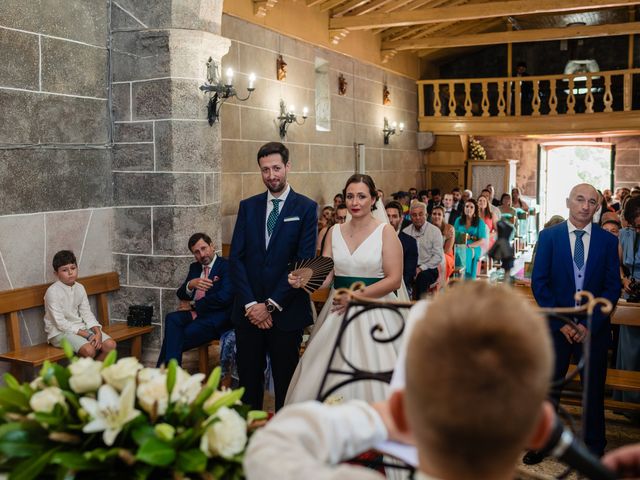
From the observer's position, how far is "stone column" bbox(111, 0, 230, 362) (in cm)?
560

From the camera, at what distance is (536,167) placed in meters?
19.4

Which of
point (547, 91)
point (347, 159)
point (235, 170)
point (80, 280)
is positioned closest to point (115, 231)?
point (80, 280)

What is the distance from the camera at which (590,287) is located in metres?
3.97

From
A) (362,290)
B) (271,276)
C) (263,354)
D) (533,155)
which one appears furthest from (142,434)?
(533,155)

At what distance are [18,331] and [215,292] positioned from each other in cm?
136

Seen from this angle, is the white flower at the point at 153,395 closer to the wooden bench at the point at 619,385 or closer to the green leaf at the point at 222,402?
the green leaf at the point at 222,402

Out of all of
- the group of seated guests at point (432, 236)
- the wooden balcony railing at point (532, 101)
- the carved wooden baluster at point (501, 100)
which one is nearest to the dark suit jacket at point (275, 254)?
the group of seated guests at point (432, 236)

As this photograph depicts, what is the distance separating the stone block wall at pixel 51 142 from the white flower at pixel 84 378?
3.80 meters

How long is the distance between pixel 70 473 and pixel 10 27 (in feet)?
14.1

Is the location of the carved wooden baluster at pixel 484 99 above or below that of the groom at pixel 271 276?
above

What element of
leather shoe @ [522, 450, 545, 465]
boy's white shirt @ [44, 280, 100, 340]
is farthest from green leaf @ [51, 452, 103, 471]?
boy's white shirt @ [44, 280, 100, 340]

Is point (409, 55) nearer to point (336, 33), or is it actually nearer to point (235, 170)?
point (336, 33)

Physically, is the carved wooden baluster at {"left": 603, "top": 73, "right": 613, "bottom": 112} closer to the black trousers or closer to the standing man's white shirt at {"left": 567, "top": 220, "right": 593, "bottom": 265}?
the standing man's white shirt at {"left": 567, "top": 220, "right": 593, "bottom": 265}

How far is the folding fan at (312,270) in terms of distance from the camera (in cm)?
396
